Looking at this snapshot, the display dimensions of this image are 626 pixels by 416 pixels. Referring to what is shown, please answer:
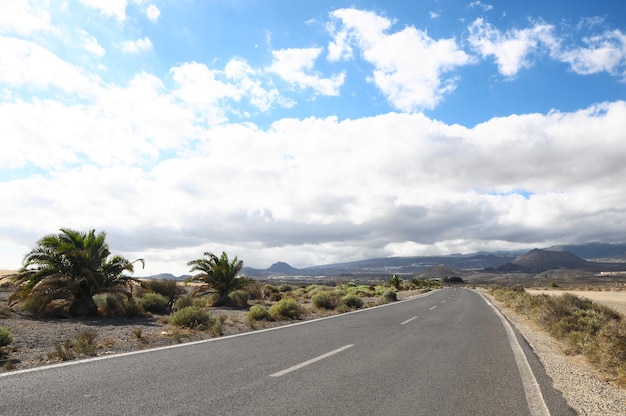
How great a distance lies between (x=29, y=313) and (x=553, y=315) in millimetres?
20298

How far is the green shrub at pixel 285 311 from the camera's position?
52.7ft

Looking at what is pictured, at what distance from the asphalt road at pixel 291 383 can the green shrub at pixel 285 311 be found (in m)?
6.50

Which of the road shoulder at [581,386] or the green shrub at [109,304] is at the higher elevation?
the green shrub at [109,304]

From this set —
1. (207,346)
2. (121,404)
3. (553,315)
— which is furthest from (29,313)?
(553,315)

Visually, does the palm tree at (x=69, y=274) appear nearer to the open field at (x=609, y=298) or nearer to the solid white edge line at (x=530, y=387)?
the solid white edge line at (x=530, y=387)

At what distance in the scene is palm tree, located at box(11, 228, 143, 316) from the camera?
1416 centimetres

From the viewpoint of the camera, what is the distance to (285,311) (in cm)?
1652

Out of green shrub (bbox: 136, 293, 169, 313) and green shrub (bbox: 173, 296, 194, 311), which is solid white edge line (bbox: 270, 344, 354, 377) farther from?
green shrub (bbox: 136, 293, 169, 313)

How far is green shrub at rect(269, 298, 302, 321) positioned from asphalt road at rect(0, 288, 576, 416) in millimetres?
6503

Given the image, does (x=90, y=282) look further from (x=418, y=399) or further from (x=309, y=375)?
(x=418, y=399)

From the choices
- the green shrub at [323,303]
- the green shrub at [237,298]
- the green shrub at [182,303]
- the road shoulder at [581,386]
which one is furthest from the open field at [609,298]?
the green shrub at [182,303]

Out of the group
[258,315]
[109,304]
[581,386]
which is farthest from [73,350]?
[581,386]

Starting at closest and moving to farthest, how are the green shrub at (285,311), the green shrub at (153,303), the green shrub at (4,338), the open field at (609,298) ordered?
the green shrub at (4,338)
the green shrub at (285,311)
the green shrub at (153,303)
the open field at (609,298)

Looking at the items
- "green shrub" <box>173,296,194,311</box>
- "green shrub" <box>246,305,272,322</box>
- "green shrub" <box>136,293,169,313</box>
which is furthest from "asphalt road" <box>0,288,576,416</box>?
"green shrub" <box>173,296,194,311</box>
